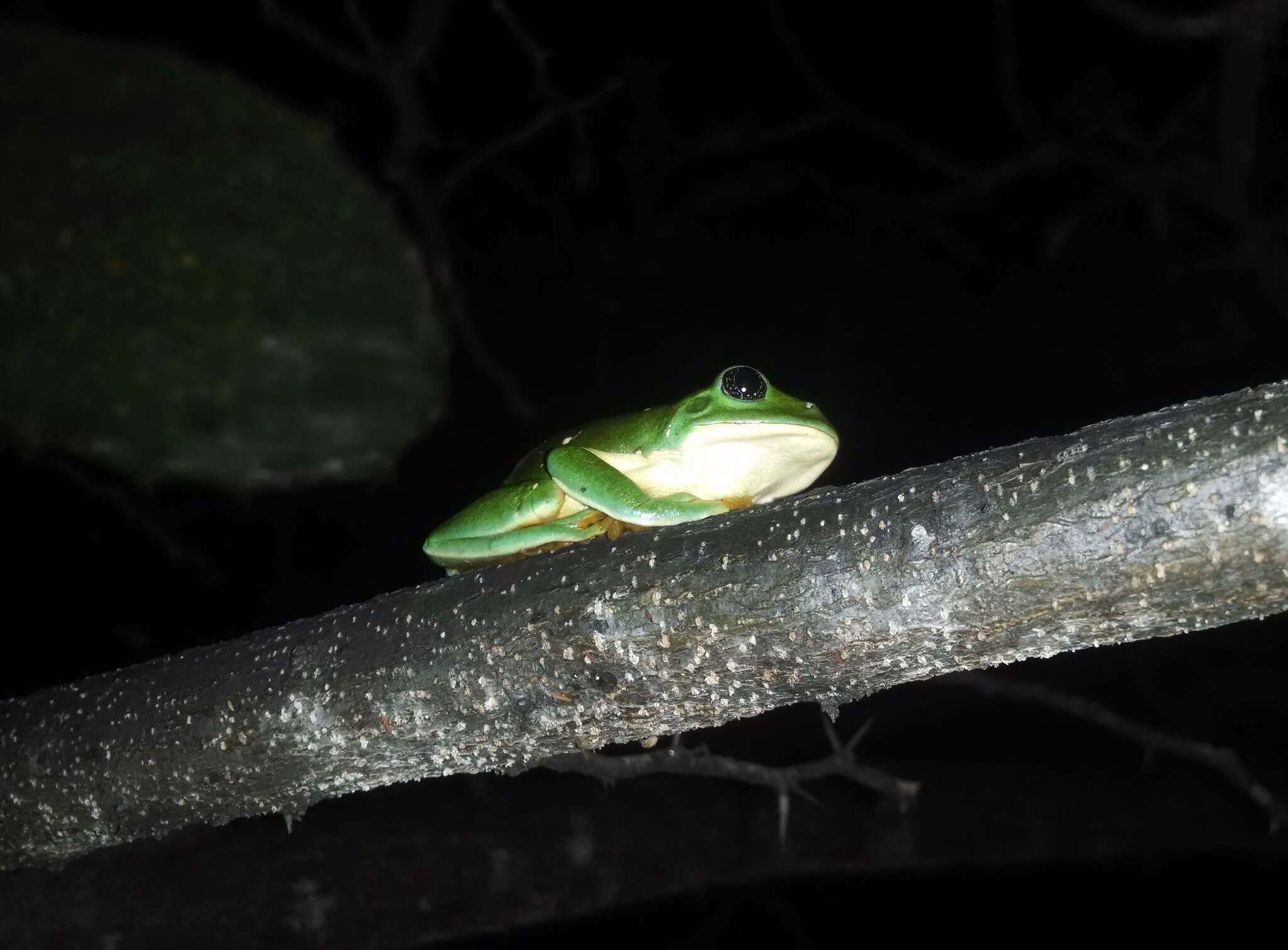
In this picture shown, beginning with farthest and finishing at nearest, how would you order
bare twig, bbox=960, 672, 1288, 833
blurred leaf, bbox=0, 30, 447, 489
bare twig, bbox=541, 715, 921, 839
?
blurred leaf, bbox=0, 30, 447, 489 < bare twig, bbox=960, 672, 1288, 833 < bare twig, bbox=541, 715, 921, 839

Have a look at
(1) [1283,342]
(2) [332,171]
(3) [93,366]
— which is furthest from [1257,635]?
(3) [93,366]

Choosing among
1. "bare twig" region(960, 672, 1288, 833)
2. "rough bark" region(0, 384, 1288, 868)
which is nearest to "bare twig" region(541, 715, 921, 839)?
"rough bark" region(0, 384, 1288, 868)

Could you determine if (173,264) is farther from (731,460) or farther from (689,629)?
(689,629)

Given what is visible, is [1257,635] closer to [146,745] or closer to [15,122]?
[146,745]

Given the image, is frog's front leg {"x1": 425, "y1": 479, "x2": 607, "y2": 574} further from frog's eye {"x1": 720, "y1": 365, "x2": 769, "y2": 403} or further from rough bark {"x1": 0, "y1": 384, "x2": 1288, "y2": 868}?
frog's eye {"x1": 720, "y1": 365, "x2": 769, "y2": 403}

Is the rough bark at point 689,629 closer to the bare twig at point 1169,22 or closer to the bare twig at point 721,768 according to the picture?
the bare twig at point 721,768
